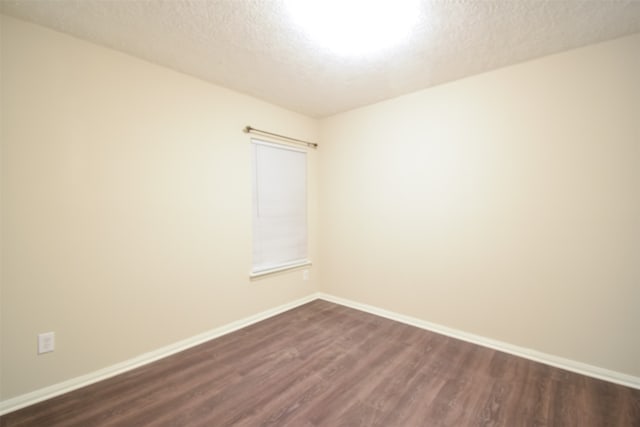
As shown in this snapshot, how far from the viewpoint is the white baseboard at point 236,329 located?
1.72 meters

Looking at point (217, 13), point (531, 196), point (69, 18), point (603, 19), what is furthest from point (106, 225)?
point (603, 19)

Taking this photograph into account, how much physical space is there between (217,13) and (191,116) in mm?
1022

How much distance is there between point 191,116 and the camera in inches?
95.2

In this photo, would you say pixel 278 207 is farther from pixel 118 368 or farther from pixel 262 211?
pixel 118 368

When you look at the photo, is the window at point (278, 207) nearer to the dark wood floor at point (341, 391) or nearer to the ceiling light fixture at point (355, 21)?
the dark wood floor at point (341, 391)

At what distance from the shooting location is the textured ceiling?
1.57 meters

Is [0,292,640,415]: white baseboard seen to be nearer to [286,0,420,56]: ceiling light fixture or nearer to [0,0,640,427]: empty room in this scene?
[0,0,640,427]: empty room

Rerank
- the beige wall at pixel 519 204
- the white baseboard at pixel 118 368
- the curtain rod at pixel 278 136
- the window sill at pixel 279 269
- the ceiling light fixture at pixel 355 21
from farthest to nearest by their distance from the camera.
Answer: the window sill at pixel 279 269 < the curtain rod at pixel 278 136 < the beige wall at pixel 519 204 < the white baseboard at pixel 118 368 < the ceiling light fixture at pixel 355 21

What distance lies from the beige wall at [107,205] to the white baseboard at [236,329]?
0.06m

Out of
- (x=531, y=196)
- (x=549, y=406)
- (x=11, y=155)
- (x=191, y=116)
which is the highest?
(x=191, y=116)

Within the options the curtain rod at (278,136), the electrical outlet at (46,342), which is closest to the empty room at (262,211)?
the electrical outlet at (46,342)

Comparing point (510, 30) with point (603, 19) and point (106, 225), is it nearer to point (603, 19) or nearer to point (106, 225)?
point (603, 19)

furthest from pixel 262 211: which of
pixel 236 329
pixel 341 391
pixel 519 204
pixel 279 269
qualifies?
pixel 519 204

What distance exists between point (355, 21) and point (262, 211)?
198 centimetres
